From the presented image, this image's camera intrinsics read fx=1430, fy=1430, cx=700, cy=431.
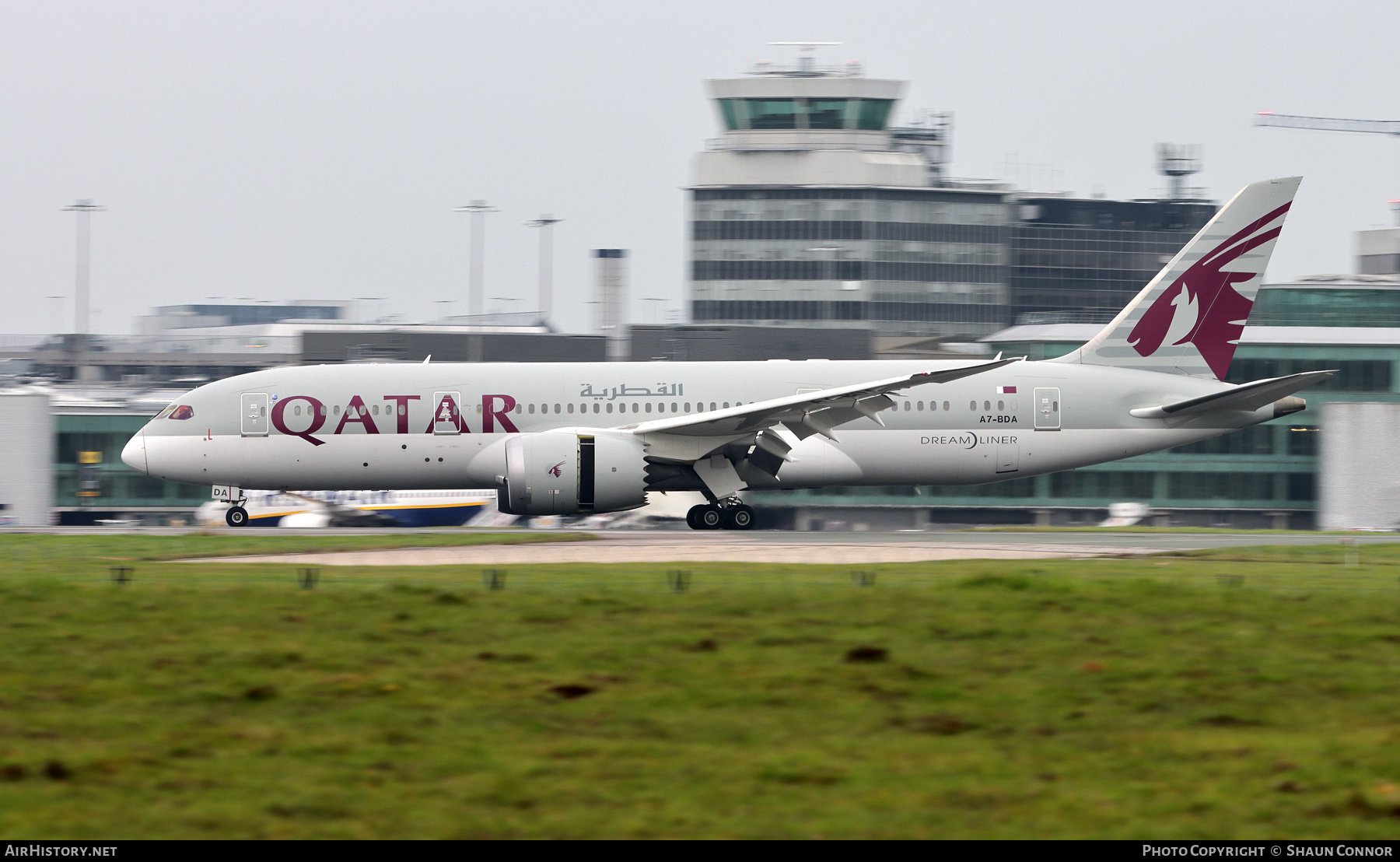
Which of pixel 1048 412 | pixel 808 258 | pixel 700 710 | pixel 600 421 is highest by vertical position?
pixel 808 258

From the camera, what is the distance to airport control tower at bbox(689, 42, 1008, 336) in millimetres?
111938

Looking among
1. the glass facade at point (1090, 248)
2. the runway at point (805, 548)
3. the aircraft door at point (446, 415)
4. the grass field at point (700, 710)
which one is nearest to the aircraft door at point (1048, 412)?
the runway at point (805, 548)

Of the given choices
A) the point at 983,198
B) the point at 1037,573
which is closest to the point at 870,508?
the point at 1037,573

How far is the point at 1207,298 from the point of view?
3067 cm

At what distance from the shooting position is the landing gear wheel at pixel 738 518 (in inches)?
1176

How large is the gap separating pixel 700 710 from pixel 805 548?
43.3 ft

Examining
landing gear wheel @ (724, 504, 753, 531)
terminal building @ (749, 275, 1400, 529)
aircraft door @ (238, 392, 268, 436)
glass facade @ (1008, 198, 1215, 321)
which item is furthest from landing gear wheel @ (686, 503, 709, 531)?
glass facade @ (1008, 198, 1215, 321)

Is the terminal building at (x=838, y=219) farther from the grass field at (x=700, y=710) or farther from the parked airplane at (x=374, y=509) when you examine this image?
the grass field at (x=700, y=710)

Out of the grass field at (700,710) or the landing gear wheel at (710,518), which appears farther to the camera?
the landing gear wheel at (710,518)

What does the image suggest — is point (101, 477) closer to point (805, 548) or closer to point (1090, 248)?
point (805, 548)

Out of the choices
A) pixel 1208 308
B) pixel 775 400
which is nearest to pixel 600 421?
pixel 775 400

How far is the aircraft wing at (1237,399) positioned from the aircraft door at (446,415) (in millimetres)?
14167

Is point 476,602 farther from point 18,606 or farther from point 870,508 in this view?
point 870,508

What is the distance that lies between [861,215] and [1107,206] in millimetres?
34399
